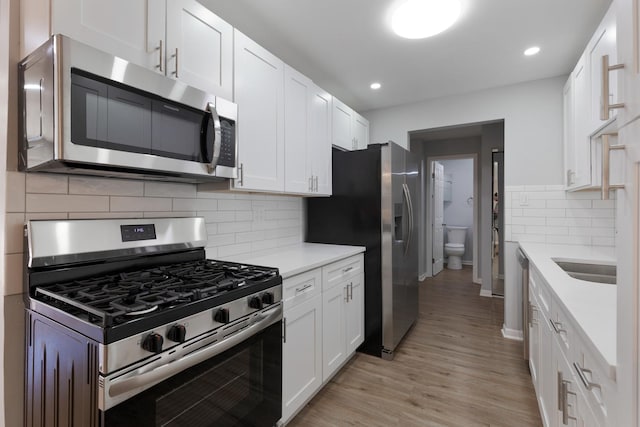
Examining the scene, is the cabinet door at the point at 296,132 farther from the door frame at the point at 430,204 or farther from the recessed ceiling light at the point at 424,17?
the door frame at the point at 430,204

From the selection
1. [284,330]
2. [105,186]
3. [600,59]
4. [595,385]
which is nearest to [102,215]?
[105,186]

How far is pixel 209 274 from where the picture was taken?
1448 mm

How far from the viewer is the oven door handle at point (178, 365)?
2.83 feet

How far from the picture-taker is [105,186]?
4.70 feet

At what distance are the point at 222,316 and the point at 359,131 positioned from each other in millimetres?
2696

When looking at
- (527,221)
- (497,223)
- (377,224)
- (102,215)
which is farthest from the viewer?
(497,223)

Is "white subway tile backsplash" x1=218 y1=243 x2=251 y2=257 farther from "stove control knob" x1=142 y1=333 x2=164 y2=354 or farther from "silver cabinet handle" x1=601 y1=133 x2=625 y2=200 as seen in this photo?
"silver cabinet handle" x1=601 y1=133 x2=625 y2=200

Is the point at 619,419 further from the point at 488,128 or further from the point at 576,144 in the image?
the point at 488,128

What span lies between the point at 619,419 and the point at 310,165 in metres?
2.10

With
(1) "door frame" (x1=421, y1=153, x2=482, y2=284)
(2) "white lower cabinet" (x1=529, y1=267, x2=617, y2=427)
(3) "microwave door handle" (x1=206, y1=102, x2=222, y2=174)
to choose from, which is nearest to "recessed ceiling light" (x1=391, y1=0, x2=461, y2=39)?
(3) "microwave door handle" (x1=206, y1=102, x2=222, y2=174)

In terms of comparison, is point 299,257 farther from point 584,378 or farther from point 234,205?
point 584,378

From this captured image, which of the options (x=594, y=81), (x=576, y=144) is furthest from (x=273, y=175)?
(x=576, y=144)

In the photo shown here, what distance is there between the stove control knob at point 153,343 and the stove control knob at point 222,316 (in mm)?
238

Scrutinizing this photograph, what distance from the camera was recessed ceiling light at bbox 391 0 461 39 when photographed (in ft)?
6.03
